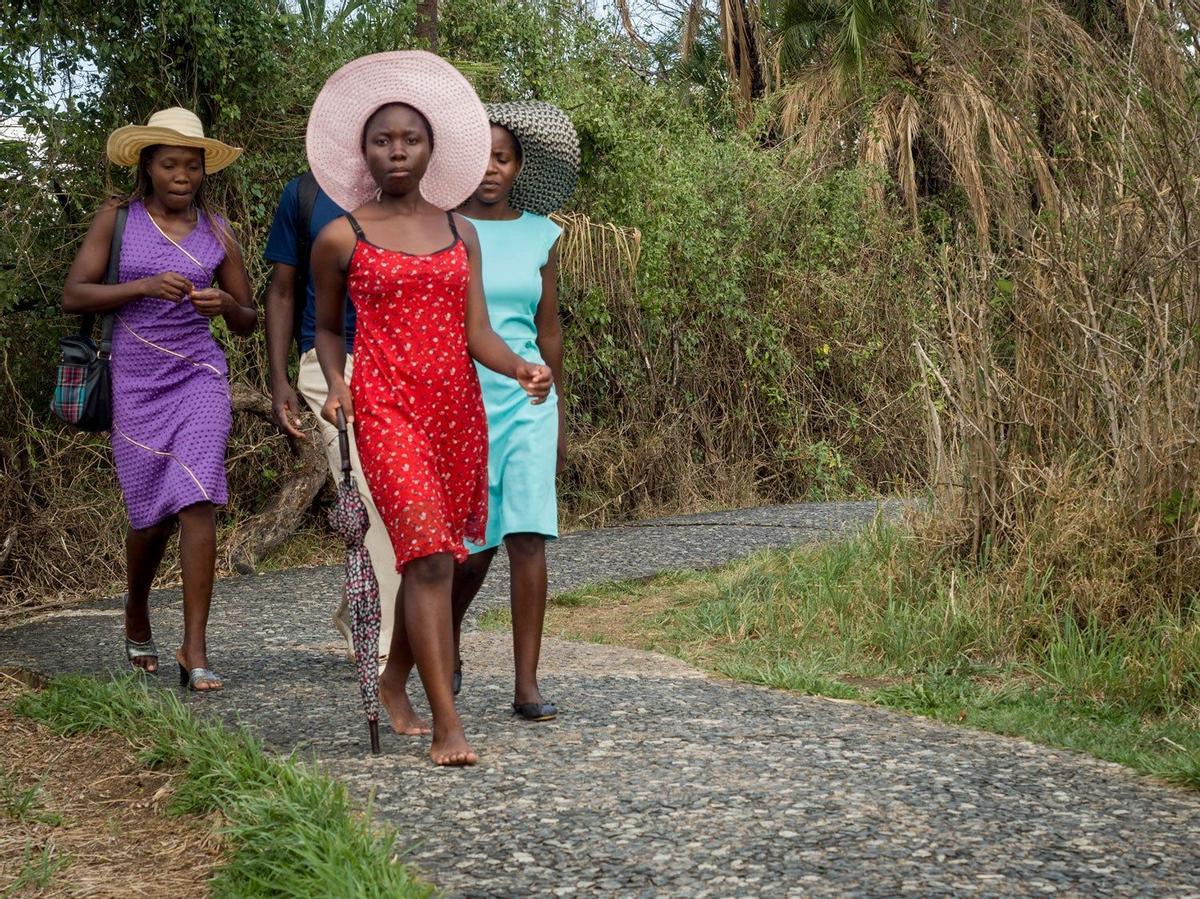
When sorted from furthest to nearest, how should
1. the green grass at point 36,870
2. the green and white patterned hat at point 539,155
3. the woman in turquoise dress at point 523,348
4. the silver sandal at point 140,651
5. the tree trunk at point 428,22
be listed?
the tree trunk at point 428,22
the silver sandal at point 140,651
the green and white patterned hat at point 539,155
the woman in turquoise dress at point 523,348
the green grass at point 36,870

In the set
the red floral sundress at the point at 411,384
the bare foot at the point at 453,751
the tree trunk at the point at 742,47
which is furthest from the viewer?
the tree trunk at the point at 742,47

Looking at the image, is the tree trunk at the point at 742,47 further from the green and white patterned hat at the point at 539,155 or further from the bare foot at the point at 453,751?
the bare foot at the point at 453,751

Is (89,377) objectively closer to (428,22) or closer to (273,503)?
(273,503)

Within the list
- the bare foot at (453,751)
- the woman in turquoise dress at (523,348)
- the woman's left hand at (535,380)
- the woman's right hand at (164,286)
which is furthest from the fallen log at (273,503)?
the bare foot at (453,751)

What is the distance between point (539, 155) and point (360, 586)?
150 centimetres

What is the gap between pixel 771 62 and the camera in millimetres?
21297

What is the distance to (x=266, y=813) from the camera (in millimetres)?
3455

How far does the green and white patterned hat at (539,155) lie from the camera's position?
4715 mm

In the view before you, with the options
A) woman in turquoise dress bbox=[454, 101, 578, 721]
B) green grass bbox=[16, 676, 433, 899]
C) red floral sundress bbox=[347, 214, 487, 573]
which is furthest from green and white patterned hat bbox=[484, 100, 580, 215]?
green grass bbox=[16, 676, 433, 899]

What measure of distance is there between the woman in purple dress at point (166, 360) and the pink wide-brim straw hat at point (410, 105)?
1116mm

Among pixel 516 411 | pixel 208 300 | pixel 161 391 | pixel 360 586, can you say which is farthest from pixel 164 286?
pixel 360 586

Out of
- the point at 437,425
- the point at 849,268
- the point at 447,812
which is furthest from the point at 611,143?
the point at 447,812

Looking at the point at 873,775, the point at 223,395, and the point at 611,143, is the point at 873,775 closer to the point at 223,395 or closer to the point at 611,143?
the point at 223,395

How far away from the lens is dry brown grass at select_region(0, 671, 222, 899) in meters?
3.50
